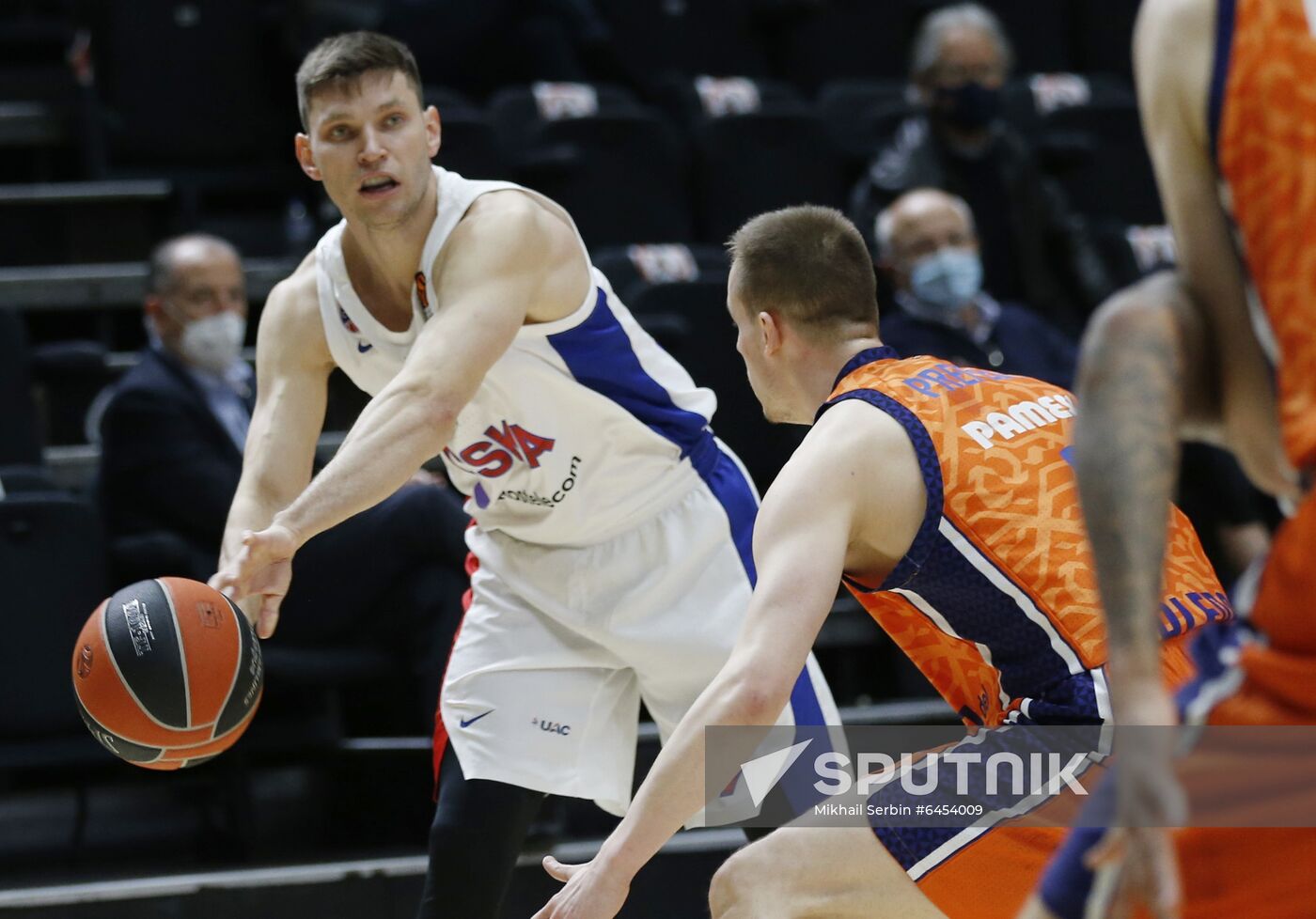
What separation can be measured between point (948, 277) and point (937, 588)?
327 cm

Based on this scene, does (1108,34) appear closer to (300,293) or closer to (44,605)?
(44,605)

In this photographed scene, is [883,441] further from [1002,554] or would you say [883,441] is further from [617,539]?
[617,539]

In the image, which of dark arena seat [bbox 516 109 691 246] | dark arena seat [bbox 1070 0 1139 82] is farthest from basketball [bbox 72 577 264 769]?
dark arena seat [bbox 1070 0 1139 82]

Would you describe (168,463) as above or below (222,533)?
above

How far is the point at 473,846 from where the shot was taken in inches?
122

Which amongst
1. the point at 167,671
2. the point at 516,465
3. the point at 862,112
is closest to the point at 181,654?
the point at 167,671

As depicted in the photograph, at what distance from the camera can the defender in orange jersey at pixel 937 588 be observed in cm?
232

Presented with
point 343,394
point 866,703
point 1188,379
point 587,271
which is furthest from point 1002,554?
point 866,703

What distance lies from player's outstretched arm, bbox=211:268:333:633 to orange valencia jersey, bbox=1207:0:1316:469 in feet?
6.92

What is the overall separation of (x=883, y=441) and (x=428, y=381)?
866 millimetres

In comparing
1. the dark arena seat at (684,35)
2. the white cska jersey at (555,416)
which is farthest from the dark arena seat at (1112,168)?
the white cska jersey at (555,416)

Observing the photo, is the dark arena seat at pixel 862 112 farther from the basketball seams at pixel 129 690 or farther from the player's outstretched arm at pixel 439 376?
the basketball seams at pixel 129 690

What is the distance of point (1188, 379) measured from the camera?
1651 mm

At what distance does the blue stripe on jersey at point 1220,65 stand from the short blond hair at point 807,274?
3.90 ft
